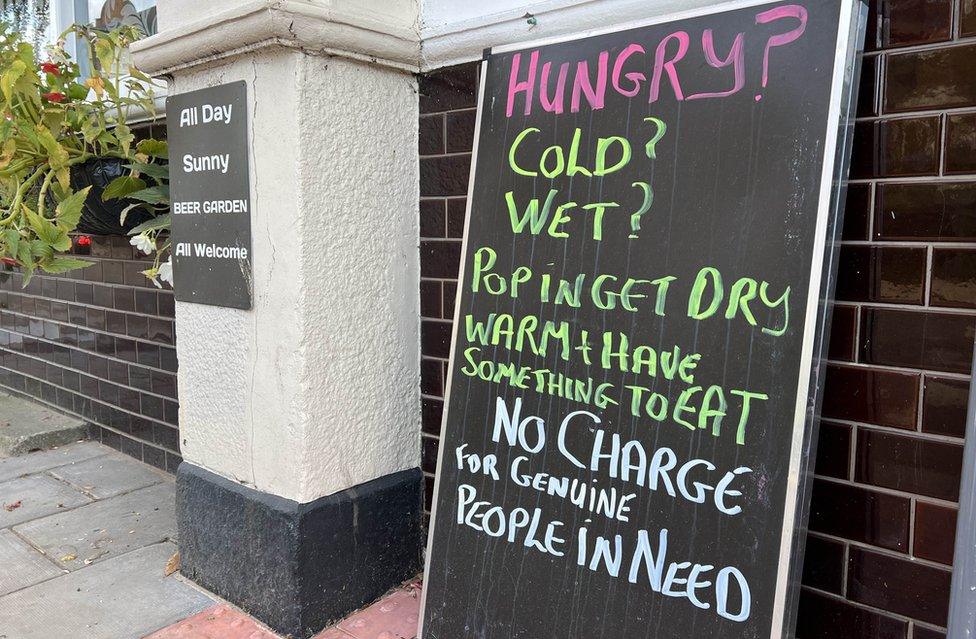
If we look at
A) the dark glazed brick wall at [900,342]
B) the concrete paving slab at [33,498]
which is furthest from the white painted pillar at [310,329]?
the dark glazed brick wall at [900,342]

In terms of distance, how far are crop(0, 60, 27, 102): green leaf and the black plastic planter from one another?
42 cm

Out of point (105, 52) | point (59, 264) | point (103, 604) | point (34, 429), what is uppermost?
point (105, 52)

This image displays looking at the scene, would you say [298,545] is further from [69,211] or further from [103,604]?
[69,211]

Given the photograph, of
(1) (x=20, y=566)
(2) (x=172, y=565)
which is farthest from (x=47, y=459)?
(2) (x=172, y=565)

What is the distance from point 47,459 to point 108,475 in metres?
0.51

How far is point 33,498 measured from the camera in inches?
134

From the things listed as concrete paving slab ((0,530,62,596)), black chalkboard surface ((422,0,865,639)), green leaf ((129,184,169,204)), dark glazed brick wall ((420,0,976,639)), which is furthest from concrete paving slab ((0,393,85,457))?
dark glazed brick wall ((420,0,976,639))

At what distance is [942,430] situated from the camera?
166 cm

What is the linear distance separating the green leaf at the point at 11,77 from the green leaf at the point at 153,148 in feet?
1.43

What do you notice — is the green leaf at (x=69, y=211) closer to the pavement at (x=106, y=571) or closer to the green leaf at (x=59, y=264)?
the green leaf at (x=59, y=264)

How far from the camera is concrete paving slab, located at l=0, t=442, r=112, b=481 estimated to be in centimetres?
379

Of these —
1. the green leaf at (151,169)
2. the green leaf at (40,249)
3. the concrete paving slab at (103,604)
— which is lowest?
the concrete paving slab at (103,604)

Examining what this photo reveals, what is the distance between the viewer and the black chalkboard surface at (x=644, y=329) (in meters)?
1.54

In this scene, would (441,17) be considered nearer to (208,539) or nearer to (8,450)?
(208,539)
